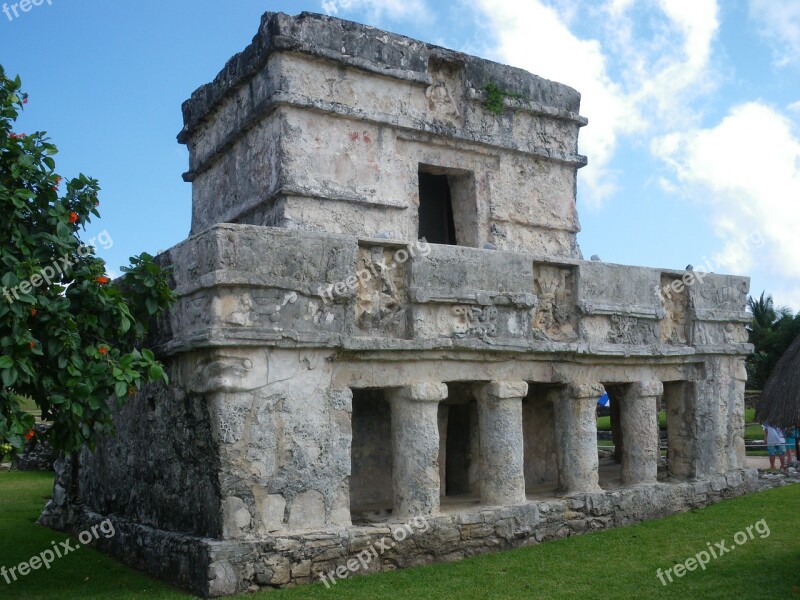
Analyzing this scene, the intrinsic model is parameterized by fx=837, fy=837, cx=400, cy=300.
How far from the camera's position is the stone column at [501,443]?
845 cm

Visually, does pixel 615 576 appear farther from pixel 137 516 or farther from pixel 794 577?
pixel 137 516

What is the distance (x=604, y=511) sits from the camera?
9148 mm

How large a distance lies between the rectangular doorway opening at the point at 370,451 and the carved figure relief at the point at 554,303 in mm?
1967

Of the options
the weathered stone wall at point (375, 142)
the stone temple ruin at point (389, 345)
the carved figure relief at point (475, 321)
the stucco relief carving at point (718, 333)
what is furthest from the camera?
the stucco relief carving at point (718, 333)

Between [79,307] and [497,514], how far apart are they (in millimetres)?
4365

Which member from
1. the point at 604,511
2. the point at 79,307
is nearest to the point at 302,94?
the point at 79,307

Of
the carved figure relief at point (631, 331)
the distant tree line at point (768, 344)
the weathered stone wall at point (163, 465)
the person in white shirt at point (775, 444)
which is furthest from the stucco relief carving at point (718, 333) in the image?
the distant tree line at point (768, 344)

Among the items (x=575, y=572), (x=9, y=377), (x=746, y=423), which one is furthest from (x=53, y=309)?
(x=746, y=423)

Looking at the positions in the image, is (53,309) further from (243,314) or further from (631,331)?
(631,331)

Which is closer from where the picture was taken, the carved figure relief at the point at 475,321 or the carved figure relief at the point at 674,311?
the carved figure relief at the point at 475,321

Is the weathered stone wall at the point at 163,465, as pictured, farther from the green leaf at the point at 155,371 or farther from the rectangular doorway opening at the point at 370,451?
the rectangular doorway opening at the point at 370,451

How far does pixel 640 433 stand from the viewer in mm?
9812

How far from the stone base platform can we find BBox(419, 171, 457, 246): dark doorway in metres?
4.40

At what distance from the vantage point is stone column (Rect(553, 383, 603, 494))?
9.16 meters
